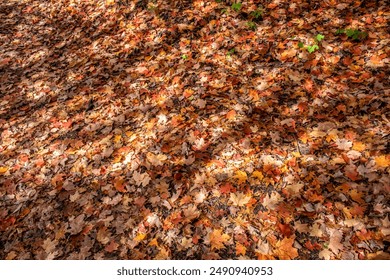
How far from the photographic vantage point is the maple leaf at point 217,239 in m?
3.09

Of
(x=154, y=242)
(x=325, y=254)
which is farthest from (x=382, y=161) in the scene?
(x=154, y=242)

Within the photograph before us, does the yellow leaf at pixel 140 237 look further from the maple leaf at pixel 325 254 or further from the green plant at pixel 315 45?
the green plant at pixel 315 45

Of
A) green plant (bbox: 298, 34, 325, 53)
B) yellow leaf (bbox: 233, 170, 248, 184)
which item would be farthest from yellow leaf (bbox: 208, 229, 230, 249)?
green plant (bbox: 298, 34, 325, 53)

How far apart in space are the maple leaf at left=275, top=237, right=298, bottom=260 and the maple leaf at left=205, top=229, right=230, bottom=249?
0.54 m

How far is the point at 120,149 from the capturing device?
13.8 feet

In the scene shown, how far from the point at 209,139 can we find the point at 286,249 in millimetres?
1706

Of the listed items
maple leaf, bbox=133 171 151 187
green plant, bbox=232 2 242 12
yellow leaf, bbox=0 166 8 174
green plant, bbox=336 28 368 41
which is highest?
green plant, bbox=232 2 242 12

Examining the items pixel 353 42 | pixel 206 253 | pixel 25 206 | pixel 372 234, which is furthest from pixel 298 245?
pixel 25 206

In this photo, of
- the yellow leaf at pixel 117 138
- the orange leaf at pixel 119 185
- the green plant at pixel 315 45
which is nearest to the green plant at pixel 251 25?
the green plant at pixel 315 45

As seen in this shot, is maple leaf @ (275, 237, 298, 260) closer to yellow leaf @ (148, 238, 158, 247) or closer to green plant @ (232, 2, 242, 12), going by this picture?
yellow leaf @ (148, 238, 158, 247)

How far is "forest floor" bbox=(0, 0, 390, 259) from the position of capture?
122 inches

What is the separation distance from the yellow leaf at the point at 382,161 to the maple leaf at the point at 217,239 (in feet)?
6.22

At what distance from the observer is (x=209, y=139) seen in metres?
3.92

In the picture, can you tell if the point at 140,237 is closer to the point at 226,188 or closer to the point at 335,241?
the point at 226,188
